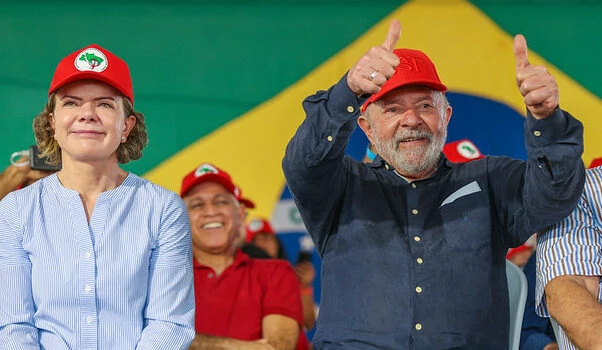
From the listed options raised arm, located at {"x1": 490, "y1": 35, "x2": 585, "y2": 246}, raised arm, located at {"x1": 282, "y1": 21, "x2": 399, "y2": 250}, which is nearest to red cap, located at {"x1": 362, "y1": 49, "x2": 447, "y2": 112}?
raised arm, located at {"x1": 282, "y1": 21, "x2": 399, "y2": 250}

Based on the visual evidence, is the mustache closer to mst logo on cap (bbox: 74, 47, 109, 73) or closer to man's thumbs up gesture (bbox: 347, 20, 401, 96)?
man's thumbs up gesture (bbox: 347, 20, 401, 96)

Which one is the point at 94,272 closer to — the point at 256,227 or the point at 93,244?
the point at 93,244

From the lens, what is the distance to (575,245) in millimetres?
2713

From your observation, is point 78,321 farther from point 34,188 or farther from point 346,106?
point 346,106

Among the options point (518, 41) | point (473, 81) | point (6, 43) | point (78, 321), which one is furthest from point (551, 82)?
point (6, 43)

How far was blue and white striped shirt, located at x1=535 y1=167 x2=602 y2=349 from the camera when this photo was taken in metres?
2.69

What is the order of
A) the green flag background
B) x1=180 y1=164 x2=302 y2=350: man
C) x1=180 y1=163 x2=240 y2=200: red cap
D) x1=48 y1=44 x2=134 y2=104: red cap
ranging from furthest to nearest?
the green flag background
x1=180 y1=163 x2=240 y2=200: red cap
x1=180 y1=164 x2=302 y2=350: man
x1=48 y1=44 x2=134 y2=104: red cap

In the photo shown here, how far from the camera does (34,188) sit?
112 inches

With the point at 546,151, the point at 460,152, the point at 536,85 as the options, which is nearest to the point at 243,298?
the point at 460,152

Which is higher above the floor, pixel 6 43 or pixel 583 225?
pixel 6 43

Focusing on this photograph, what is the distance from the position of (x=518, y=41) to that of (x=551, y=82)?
14 centimetres

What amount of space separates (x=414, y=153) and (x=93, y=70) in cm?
96

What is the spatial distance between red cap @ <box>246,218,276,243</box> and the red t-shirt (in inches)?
59.1

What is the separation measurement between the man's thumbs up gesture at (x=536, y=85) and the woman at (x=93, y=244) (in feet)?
3.46
